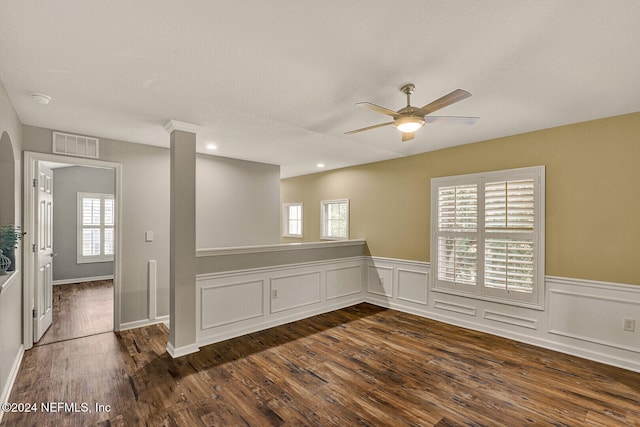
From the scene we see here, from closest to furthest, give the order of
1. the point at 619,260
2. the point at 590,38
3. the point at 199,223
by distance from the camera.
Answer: the point at 590,38 < the point at 619,260 < the point at 199,223

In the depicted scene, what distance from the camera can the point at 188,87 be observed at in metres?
2.55

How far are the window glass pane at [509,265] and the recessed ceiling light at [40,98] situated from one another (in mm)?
4877

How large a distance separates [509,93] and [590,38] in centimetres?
80

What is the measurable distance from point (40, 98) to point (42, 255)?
81.4 inches

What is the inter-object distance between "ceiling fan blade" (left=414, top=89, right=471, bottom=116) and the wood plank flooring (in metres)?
2.30

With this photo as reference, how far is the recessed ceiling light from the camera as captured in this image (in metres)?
2.62

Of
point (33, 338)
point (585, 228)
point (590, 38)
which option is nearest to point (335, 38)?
point (590, 38)

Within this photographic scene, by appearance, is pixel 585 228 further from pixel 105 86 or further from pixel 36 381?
pixel 36 381

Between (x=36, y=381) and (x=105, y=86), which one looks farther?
(x=36, y=381)

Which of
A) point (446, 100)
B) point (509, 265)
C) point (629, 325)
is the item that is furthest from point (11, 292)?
point (629, 325)

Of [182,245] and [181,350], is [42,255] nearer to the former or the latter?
[182,245]

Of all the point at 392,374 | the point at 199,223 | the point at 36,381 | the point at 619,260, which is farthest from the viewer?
the point at 199,223

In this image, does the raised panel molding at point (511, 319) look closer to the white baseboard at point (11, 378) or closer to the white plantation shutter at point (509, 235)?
the white plantation shutter at point (509, 235)

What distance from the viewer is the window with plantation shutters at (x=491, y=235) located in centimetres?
367
